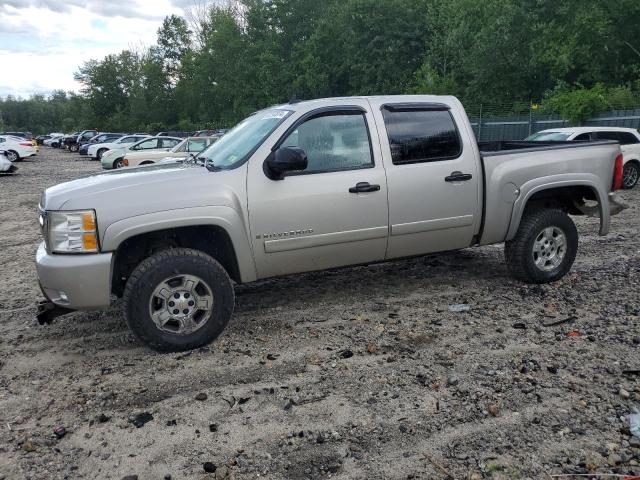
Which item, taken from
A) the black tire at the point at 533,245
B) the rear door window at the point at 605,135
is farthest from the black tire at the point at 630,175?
the black tire at the point at 533,245

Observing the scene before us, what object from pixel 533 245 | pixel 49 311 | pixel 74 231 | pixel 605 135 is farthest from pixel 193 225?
pixel 605 135

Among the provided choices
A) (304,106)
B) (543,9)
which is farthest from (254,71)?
(304,106)

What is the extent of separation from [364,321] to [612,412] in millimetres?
2149

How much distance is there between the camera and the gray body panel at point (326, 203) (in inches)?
163

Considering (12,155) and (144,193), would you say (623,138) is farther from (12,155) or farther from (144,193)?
(12,155)

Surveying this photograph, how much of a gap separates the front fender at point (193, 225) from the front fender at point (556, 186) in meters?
2.72

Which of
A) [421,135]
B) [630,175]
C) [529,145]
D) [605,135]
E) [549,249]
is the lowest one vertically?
[630,175]

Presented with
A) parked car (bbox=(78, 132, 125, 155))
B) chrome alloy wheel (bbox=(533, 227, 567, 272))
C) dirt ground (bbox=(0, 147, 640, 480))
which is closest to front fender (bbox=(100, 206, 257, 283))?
dirt ground (bbox=(0, 147, 640, 480))

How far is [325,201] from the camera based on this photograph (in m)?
4.72

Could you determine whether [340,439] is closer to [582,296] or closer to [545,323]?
[545,323]

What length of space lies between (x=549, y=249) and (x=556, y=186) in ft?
2.24

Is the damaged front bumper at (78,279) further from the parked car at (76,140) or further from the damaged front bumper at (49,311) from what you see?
the parked car at (76,140)

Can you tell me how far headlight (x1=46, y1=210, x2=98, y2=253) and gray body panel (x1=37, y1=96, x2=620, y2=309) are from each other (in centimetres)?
5

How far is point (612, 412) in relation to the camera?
11.2ft
